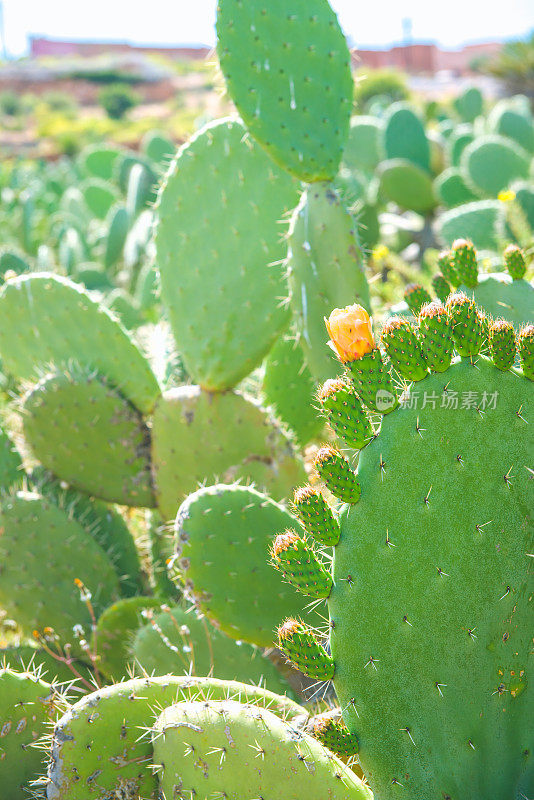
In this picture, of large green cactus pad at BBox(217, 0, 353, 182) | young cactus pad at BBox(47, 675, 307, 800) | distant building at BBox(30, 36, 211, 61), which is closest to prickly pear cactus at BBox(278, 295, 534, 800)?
young cactus pad at BBox(47, 675, 307, 800)

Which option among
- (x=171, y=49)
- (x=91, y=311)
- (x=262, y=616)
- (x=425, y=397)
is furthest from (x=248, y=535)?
(x=171, y=49)

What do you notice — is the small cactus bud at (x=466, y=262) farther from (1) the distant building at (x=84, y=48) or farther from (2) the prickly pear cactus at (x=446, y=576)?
(1) the distant building at (x=84, y=48)

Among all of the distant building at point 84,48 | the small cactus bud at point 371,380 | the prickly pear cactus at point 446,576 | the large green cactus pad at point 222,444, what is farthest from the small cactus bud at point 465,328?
the distant building at point 84,48

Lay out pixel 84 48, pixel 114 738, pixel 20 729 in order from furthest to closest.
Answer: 1. pixel 84 48
2. pixel 20 729
3. pixel 114 738

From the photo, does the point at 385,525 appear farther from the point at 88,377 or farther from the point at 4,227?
the point at 4,227

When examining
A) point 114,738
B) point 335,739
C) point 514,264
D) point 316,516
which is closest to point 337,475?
point 316,516

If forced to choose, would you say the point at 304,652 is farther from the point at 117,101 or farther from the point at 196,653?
the point at 117,101
